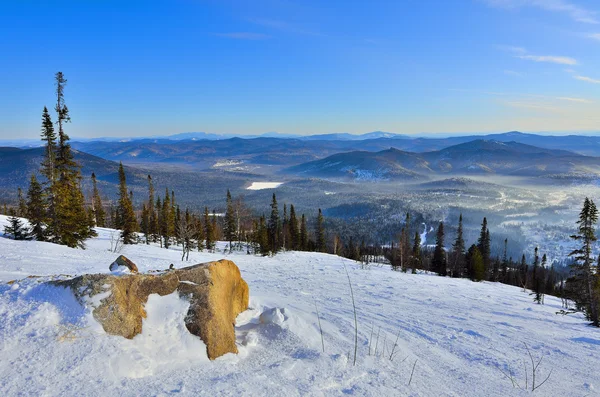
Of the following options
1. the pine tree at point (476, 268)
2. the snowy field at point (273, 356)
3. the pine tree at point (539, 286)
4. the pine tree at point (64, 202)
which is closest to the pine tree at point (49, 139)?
the pine tree at point (64, 202)

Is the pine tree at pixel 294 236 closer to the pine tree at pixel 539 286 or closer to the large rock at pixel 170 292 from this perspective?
the pine tree at pixel 539 286

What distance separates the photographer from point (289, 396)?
4148 millimetres

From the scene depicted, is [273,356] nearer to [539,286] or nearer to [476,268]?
[539,286]

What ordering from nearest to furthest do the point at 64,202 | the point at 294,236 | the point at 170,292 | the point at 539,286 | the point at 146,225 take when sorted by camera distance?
the point at 170,292 < the point at 64,202 < the point at 539,286 < the point at 146,225 < the point at 294,236

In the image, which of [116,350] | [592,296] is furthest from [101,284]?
[592,296]

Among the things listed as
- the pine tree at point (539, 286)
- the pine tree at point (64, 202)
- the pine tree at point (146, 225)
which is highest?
the pine tree at point (64, 202)

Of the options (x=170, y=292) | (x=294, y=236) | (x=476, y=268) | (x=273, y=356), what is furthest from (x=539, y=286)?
(x=170, y=292)

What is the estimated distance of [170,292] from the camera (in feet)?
18.3

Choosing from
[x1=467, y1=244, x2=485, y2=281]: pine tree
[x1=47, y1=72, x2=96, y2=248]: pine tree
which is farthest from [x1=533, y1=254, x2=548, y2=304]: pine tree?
[x1=47, y1=72, x2=96, y2=248]: pine tree

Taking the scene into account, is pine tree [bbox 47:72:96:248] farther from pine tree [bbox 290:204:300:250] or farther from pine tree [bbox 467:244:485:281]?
pine tree [bbox 467:244:485:281]

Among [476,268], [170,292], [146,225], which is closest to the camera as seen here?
[170,292]

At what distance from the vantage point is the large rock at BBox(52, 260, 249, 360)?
189 inches

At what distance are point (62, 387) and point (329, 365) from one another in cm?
358

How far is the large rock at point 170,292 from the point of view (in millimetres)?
4805
